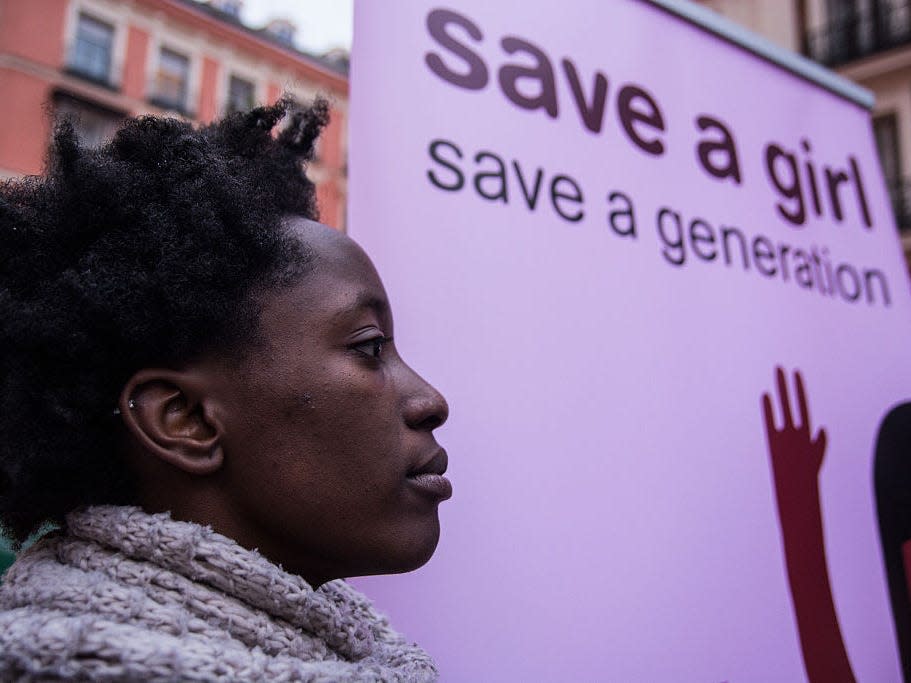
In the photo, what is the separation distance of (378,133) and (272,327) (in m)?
0.42

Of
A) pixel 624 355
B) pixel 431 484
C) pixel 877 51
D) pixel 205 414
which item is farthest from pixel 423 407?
pixel 877 51

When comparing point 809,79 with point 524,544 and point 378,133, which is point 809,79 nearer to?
point 378,133

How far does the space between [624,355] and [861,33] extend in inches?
441

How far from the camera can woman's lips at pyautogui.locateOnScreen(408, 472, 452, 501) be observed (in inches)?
38.0

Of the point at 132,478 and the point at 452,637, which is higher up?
the point at 132,478

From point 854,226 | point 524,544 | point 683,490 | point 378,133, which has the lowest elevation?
point 524,544

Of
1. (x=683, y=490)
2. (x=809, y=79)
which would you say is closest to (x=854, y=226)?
(x=809, y=79)

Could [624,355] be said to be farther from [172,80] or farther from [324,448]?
[172,80]

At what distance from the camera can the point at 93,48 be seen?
13656mm

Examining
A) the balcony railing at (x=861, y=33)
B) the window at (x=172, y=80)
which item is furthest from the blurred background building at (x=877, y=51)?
the window at (x=172, y=80)

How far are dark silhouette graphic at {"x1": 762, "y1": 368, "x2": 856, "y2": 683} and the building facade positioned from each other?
35.3 feet

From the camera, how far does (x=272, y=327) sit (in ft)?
3.10

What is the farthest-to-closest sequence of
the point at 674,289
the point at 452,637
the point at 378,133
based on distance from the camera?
the point at 674,289, the point at 378,133, the point at 452,637

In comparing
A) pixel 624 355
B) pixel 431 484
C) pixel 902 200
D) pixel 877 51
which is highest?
pixel 877 51
